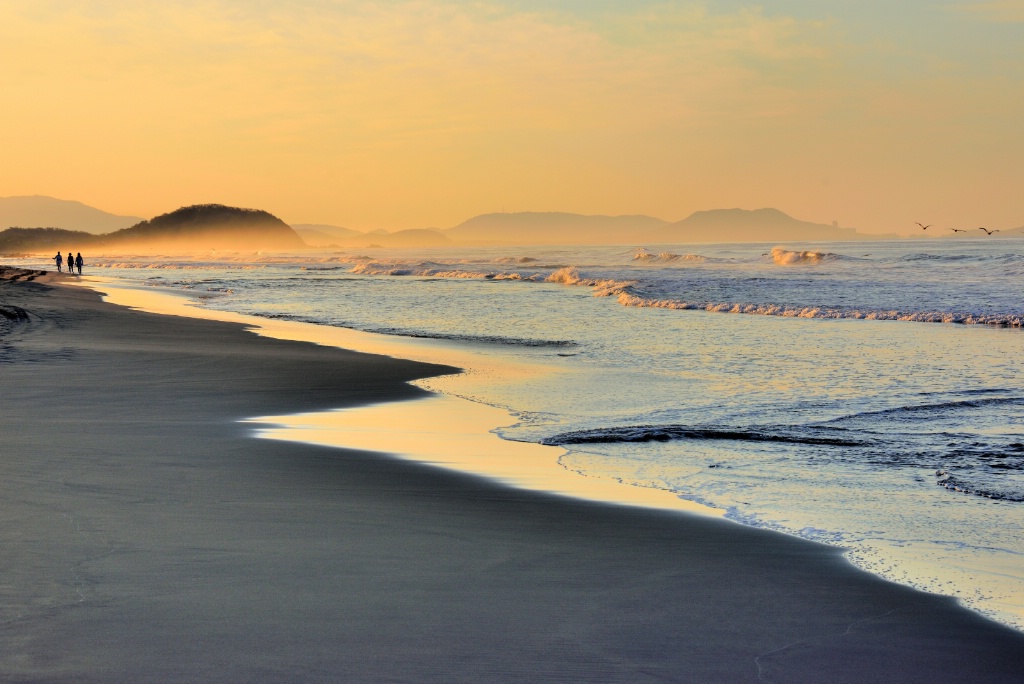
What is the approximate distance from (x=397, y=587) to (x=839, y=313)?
24421 millimetres

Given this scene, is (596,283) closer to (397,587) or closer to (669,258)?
(669,258)

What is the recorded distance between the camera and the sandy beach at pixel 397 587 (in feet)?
12.0

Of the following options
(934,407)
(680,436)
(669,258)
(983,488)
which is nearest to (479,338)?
(934,407)

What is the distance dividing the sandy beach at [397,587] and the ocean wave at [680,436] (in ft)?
6.81

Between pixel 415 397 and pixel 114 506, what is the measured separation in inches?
237

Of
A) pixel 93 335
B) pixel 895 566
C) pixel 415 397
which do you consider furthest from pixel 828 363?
pixel 93 335

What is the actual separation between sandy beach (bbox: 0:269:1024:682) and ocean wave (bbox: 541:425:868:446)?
2076 mm

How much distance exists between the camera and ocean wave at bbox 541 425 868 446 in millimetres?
8812

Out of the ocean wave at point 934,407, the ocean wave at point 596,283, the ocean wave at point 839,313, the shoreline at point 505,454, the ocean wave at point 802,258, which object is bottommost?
the shoreline at point 505,454

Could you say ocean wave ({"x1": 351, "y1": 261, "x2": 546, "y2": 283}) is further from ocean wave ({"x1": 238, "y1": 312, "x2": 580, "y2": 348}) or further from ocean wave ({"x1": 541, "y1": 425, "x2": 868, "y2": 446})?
ocean wave ({"x1": 541, "y1": 425, "x2": 868, "y2": 446})

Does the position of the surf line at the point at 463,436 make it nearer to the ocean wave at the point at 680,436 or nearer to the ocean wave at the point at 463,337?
the ocean wave at the point at 680,436

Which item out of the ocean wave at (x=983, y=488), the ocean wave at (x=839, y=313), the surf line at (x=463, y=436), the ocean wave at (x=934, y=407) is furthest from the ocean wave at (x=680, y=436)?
the ocean wave at (x=839, y=313)

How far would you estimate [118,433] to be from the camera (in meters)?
8.51

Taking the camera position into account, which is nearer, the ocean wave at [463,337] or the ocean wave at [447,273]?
the ocean wave at [463,337]
